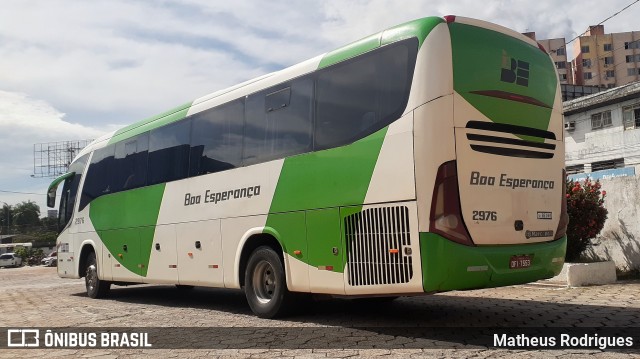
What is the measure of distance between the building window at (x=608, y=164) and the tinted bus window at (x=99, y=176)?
28.0 meters

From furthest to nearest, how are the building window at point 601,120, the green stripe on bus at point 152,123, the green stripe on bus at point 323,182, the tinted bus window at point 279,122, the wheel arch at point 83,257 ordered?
the building window at point 601,120 → the wheel arch at point 83,257 → the green stripe on bus at point 152,123 → the tinted bus window at point 279,122 → the green stripe on bus at point 323,182

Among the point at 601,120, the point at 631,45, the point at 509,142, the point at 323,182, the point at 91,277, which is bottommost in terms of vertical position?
the point at 91,277

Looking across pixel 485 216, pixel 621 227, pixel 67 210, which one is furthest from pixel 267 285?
pixel 67 210

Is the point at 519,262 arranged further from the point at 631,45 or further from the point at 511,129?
the point at 631,45

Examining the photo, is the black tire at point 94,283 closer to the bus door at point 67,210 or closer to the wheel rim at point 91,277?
the wheel rim at point 91,277

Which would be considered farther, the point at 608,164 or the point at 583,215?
the point at 608,164

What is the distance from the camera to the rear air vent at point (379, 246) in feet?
19.3

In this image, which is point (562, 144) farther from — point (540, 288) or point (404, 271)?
point (540, 288)

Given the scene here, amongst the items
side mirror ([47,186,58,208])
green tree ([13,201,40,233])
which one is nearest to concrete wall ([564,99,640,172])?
side mirror ([47,186,58,208])

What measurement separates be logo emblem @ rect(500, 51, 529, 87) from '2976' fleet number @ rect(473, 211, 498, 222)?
5.26 ft

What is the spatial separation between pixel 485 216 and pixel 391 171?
3.72 feet

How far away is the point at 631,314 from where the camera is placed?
706cm

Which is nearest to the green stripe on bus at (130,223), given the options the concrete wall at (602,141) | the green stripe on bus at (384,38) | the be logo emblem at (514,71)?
the green stripe on bus at (384,38)

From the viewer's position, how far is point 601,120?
31.2m
